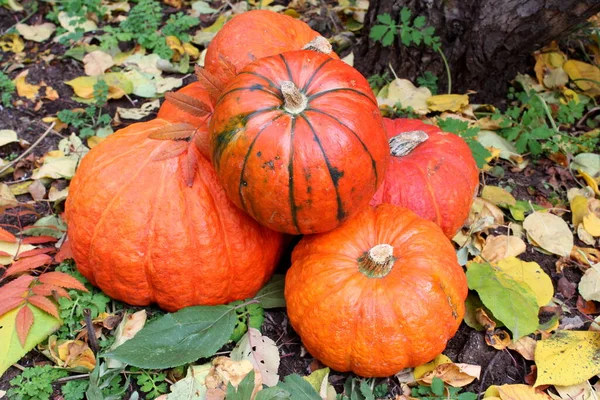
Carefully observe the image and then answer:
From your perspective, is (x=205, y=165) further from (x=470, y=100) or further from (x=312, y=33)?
(x=470, y=100)

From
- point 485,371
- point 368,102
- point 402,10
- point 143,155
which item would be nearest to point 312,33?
point 402,10

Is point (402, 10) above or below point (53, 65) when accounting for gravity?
above

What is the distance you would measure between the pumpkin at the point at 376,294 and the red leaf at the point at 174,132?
711 millimetres

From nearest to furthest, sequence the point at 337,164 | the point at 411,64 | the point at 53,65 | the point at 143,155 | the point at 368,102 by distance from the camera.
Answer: the point at 337,164
the point at 368,102
the point at 143,155
the point at 411,64
the point at 53,65

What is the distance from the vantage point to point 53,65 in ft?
13.2

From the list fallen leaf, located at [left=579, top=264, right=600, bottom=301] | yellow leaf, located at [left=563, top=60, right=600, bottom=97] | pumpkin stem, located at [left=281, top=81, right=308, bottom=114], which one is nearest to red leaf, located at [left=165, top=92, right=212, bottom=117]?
pumpkin stem, located at [left=281, top=81, right=308, bottom=114]

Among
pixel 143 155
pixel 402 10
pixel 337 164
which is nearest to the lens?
pixel 337 164

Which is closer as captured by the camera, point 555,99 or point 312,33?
point 312,33

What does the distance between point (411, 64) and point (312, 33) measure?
0.93 meters

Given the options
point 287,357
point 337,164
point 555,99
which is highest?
point 337,164

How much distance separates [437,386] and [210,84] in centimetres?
160

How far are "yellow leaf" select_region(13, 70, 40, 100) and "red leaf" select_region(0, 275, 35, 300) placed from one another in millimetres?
1634

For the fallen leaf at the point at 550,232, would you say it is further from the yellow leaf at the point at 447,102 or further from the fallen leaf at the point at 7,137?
the fallen leaf at the point at 7,137

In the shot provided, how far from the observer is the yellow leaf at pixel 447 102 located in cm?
360
